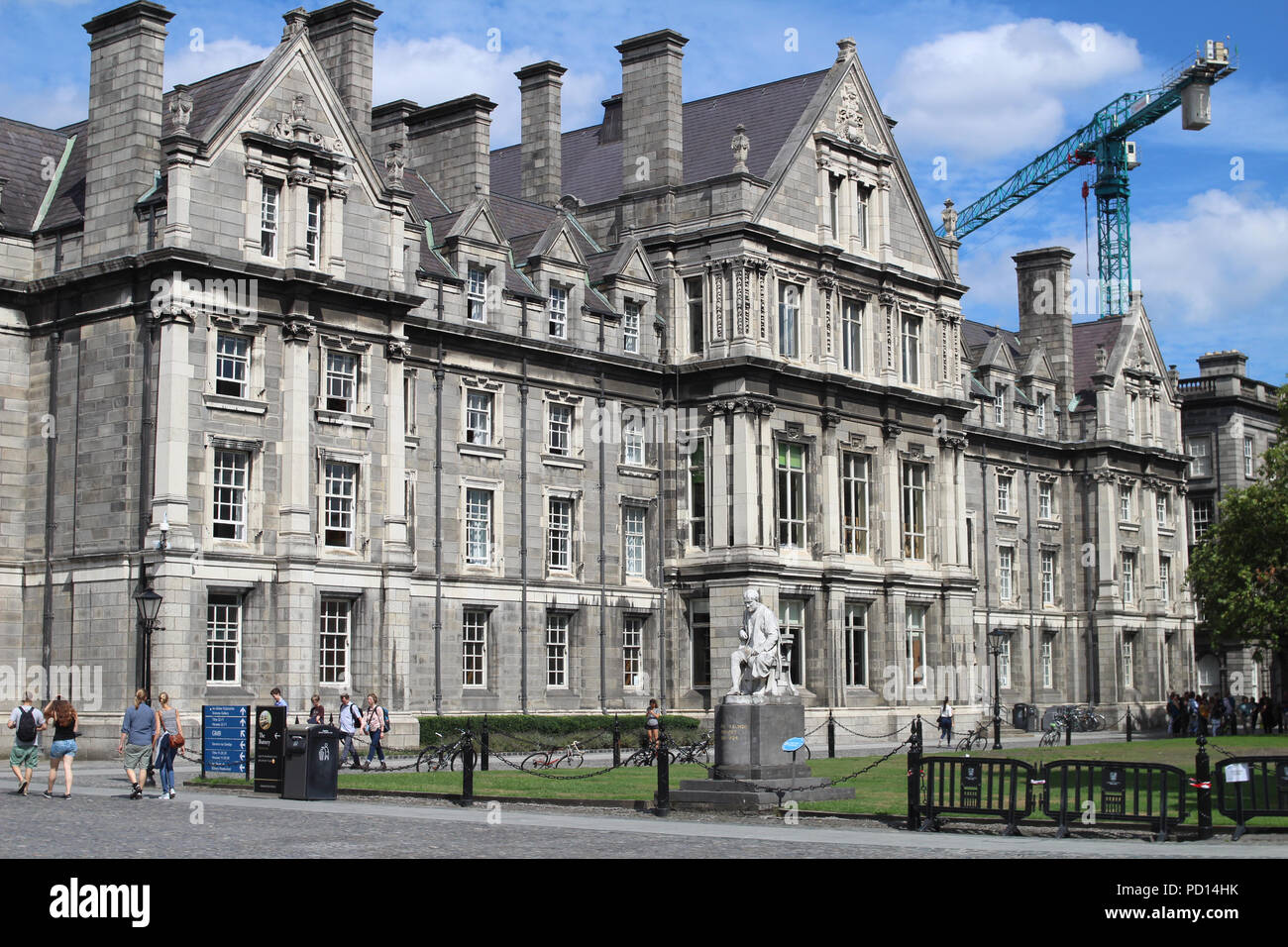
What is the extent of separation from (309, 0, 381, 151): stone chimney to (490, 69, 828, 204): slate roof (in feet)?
42.3

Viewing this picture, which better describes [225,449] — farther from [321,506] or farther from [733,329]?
[733,329]

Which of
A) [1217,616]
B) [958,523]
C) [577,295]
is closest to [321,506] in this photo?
[577,295]

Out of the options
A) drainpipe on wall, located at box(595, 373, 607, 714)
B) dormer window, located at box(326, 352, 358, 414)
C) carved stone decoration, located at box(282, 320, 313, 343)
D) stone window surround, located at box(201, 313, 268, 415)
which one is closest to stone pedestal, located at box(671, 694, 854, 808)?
stone window surround, located at box(201, 313, 268, 415)

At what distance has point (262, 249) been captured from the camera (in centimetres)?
4303

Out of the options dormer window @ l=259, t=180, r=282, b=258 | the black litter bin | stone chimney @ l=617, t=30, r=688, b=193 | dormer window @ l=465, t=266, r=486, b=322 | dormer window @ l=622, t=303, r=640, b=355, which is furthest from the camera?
stone chimney @ l=617, t=30, r=688, b=193

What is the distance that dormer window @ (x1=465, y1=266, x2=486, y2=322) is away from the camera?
1981 inches

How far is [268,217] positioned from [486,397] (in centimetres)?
962

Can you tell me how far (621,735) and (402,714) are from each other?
8.14 metres

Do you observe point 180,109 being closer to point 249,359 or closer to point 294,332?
point 294,332

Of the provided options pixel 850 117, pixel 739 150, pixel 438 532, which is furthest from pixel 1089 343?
pixel 438 532

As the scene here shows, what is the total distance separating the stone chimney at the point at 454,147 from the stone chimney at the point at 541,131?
4240 millimetres

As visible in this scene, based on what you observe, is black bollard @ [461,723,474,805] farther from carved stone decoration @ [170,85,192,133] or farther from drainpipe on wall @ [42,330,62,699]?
carved stone decoration @ [170,85,192,133]

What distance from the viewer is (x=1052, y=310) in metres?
79.9

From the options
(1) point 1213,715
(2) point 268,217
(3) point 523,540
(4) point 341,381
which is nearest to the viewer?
(2) point 268,217
